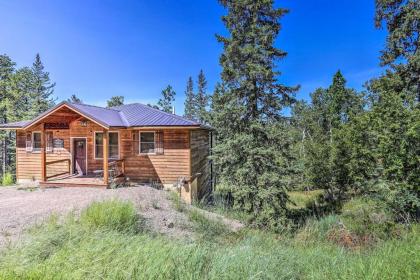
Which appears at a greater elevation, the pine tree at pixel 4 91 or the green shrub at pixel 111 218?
the pine tree at pixel 4 91

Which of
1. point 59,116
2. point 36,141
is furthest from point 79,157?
point 36,141

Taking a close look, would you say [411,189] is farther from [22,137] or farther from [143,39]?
[22,137]

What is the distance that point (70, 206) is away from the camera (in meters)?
8.03

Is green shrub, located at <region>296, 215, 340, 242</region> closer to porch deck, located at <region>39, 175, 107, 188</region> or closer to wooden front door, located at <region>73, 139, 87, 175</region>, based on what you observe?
porch deck, located at <region>39, 175, 107, 188</region>

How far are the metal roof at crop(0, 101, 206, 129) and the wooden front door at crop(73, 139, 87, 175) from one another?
91.4 inches

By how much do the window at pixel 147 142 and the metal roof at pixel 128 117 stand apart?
2.32 feet

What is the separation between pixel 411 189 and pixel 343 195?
11435 millimetres

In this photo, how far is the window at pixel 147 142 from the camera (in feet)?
41.1

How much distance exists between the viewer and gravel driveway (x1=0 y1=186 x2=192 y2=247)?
659 centimetres

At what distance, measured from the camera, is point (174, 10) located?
13.4m

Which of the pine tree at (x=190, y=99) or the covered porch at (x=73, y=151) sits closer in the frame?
the covered porch at (x=73, y=151)

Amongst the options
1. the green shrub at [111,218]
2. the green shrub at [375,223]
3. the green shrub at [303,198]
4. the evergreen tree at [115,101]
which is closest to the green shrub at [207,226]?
the green shrub at [111,218]

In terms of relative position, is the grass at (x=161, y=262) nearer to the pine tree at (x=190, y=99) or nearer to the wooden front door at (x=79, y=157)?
the wooden front door at (x=79, y=157)

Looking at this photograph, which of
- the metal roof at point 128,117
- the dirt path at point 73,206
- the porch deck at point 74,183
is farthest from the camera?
the porch deck at point 74,183
